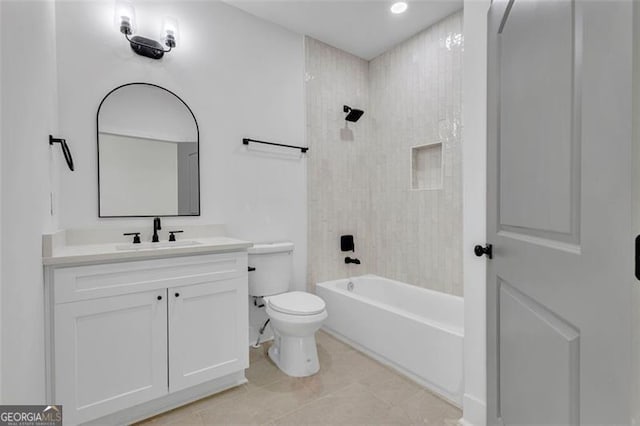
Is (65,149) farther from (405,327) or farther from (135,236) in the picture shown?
(405,327)

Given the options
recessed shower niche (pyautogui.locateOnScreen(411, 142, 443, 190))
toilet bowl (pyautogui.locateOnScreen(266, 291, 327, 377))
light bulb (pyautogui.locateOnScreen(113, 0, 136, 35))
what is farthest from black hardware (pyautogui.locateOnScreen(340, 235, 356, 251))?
light bulb (pyautogui.locateOnScreen(113, 0, 136, 35))

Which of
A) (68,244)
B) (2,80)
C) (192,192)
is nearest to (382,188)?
(192,192)

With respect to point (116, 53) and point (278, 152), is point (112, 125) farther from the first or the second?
point (278, 152)

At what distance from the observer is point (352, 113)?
2930 millimetres

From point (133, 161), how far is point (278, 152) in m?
1.08

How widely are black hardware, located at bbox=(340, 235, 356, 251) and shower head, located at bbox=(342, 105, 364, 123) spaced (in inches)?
45.5

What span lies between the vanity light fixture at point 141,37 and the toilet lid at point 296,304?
1844 millimetres

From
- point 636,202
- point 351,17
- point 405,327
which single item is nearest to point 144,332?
point 405,327

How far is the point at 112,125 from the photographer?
76.5 inches

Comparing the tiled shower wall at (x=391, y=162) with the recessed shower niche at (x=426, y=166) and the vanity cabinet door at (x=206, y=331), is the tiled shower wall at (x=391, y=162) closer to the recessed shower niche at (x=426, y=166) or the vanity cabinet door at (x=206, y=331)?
the recessed shower niche at (x=426, y=166)

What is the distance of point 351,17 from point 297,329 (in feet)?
7.99

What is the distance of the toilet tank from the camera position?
2340mm

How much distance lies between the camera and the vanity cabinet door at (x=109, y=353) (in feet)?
4.62

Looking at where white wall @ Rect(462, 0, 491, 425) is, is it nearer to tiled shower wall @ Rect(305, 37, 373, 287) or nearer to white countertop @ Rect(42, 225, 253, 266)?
white countertop @ Rect(42, 225, 253, 266)
